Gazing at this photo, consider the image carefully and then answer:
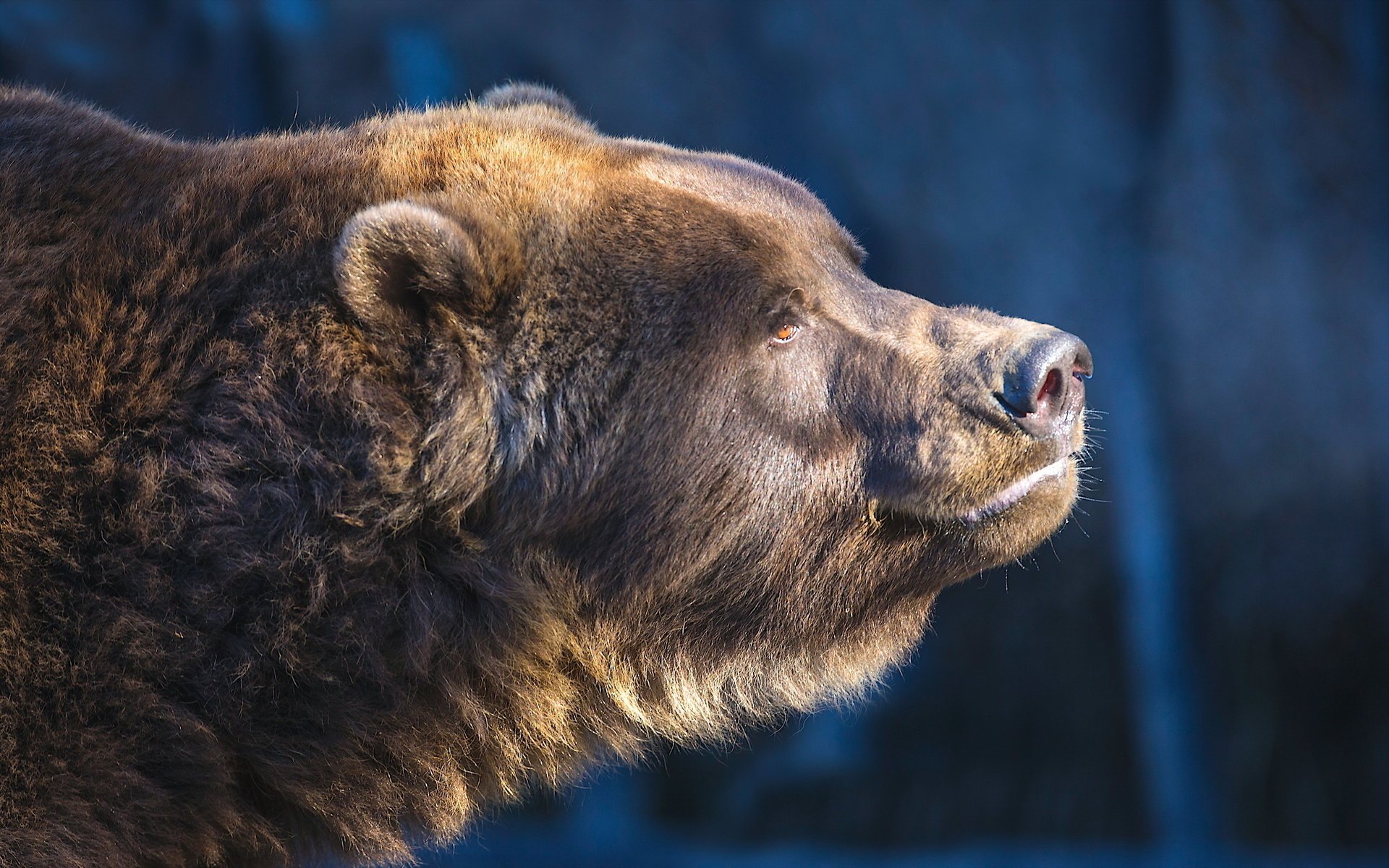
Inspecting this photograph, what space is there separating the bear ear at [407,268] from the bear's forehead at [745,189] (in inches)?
22.2

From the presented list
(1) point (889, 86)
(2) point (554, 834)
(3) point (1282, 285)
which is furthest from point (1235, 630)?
(2) point (554, 834)

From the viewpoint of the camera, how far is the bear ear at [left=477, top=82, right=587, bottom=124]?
3.23 metres

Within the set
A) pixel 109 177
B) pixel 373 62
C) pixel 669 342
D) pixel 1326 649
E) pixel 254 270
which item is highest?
pixel 373 62

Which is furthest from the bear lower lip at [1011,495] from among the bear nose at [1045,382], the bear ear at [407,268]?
the bear ear at [407,268]

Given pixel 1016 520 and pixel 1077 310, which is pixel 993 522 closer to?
pixel 1016 520

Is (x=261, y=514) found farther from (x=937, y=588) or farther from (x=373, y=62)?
(x=373, y=62)

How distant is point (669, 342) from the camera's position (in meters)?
2.53

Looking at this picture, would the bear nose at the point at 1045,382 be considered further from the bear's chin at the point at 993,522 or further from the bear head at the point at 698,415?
the bear's chin at the point at 993,522

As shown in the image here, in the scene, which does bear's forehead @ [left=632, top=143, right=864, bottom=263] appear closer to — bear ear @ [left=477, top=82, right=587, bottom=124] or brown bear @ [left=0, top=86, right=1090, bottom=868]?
brown bear @ [left=0, top=86, right=1090, bottom=868]

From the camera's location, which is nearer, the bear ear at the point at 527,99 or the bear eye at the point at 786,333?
the bear eye at the point at 786,333

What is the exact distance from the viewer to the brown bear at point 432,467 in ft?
7.18

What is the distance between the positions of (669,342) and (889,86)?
5.08 metres

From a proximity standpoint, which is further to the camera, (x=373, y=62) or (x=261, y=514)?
(x=373, y=62)

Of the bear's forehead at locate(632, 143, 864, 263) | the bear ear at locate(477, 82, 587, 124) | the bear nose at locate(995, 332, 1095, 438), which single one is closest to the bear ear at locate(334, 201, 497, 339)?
the bear's forehead at locate(632, 143, 864, 263)
